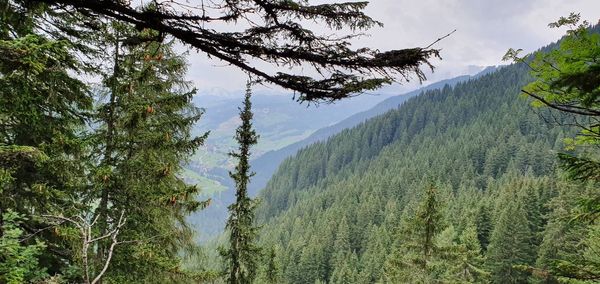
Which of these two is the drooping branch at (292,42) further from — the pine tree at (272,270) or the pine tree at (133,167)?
the pine tree at (272,270)

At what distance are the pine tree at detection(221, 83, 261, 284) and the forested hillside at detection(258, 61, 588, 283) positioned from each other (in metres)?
1.79

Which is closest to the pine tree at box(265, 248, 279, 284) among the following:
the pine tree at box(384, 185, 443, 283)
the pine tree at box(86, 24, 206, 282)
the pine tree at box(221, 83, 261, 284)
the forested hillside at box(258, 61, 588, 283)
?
the forested hillside at box(258, 61, 588, 283)

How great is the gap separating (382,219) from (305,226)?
23.0 m

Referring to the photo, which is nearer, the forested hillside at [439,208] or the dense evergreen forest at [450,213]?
the dense evergreen forest at [450,213]

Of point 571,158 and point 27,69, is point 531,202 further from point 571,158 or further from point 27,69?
point 27,69

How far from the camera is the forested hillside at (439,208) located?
29362mm

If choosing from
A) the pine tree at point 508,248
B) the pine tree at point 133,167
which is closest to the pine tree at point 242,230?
the pine tree at point 133,167

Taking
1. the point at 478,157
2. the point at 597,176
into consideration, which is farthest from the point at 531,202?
the point at 478,157

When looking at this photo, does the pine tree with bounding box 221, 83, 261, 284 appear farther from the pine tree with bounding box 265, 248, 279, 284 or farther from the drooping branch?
the drooping branch

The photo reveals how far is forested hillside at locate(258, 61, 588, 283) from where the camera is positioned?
29.4m

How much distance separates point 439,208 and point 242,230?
849cm

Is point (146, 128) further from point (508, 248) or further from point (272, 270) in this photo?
point (508, 248)

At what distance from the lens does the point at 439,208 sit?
17.5m

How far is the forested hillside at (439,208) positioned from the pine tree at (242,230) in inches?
70.5
